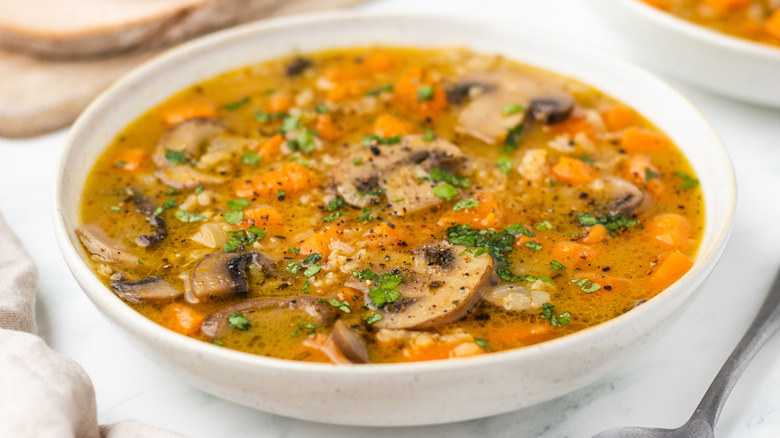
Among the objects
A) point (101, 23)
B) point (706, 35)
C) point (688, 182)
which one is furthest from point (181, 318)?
point (706, 35)

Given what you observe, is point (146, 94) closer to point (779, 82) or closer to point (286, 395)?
point (286, 395)

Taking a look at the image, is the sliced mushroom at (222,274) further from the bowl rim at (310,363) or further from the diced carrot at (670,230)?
the diced carrot at (670,230)

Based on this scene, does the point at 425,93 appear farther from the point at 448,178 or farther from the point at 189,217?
the point at 189,217

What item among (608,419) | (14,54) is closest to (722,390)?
(608,419)

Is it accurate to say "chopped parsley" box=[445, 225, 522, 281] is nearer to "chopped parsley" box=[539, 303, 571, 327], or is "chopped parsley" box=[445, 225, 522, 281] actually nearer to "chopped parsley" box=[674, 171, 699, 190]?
"chopped parsley" box=[539, 303, 571, 327]

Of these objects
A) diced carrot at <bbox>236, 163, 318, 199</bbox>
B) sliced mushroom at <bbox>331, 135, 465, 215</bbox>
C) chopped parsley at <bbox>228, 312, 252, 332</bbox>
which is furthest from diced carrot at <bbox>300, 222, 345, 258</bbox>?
chopped parsley at <bbox>228, 312, 252, 332</bbox>

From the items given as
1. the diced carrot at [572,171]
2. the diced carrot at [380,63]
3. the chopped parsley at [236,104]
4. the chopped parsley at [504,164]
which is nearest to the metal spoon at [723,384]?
the diced carrot at [572,171]
